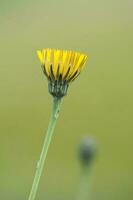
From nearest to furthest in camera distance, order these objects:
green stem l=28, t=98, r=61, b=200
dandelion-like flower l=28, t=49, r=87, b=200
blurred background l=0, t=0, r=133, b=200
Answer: green stem l=28, t=98, r=61, b=200 → dandelion-like flower l=28, t=49, r=87, b=200 → blurred background l=0, t=0, r=133, b=200

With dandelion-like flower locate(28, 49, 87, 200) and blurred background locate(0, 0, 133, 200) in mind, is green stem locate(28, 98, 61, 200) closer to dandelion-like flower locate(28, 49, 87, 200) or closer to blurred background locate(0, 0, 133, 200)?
dandelion-like flower locate(28, 49, 87, 200)

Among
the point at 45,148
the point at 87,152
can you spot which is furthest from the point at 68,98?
the point at 45,148

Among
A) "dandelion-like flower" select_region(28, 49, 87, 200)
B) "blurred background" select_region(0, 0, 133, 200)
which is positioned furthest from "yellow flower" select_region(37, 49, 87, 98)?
"blurred background" select_region(0, 0, 133, 200)

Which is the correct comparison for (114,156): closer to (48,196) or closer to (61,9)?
(48,196)

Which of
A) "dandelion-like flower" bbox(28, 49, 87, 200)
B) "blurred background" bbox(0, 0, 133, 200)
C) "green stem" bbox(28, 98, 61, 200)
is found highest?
"blurred background" bbox(0, 0, 133, 200)

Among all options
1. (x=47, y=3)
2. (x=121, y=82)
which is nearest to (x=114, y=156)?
(x=121, y=82)

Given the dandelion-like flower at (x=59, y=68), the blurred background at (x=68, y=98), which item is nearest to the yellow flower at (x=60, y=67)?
the dandelion-like flower at (x=59, y=68)

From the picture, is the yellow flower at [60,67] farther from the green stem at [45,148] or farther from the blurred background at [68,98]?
the blurred background at [68,98]

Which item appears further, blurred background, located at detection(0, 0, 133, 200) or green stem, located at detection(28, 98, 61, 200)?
blurred background, located at detection(0, 0, 133, 200)
